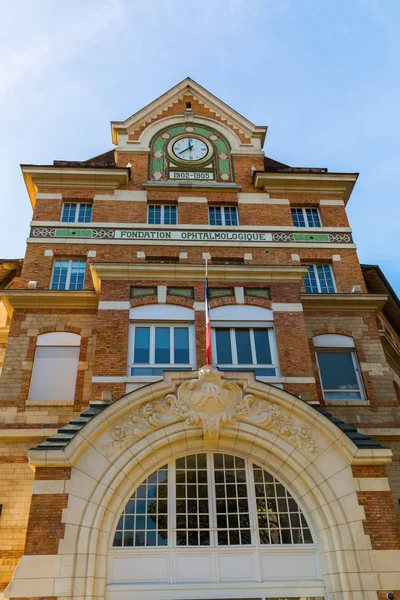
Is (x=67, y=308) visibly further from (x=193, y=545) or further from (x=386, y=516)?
(x=386, y=516)

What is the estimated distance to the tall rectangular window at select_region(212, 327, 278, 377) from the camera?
48.7 feet

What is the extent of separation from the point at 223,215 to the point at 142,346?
7.67 meters

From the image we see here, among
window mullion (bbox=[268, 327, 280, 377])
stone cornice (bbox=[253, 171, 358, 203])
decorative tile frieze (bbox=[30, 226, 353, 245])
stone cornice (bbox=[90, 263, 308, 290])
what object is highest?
stone cornice (bbox=[253, 171, 358, 203])

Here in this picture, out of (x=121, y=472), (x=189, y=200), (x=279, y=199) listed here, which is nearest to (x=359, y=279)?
(x=279, y=199)

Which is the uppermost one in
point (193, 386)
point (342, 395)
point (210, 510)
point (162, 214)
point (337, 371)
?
point (162, 214)

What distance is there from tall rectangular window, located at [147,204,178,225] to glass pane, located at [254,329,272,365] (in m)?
6.66

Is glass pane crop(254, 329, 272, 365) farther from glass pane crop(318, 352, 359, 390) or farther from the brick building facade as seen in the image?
glass pane crop(318, 352, 359, 390)

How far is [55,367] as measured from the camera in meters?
16.4

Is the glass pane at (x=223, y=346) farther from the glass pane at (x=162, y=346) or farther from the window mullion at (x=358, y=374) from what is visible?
the window mullion at (x=358, y=374)

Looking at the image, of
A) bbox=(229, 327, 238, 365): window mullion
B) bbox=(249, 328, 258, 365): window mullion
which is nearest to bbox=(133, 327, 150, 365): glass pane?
bbox=(229, 327, 238, 365): window mullion

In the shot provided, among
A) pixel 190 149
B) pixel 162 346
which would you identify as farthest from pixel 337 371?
pixel 190 149

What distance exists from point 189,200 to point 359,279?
284 inches

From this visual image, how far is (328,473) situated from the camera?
12.5 meters

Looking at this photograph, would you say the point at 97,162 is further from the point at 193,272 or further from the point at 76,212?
the point at 193,272
